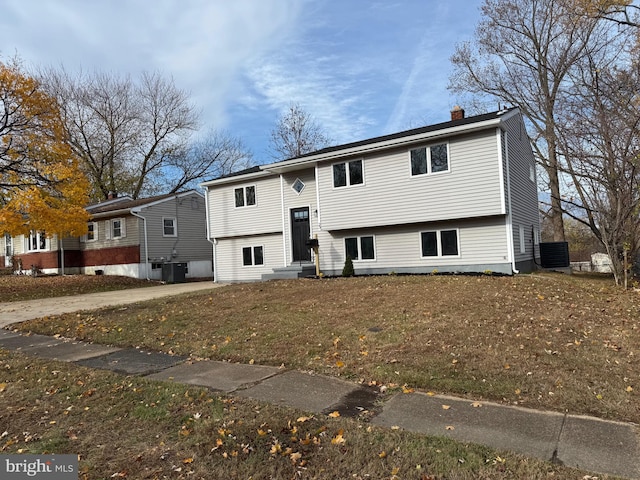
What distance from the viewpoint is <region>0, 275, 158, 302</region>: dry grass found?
1784 centimetres

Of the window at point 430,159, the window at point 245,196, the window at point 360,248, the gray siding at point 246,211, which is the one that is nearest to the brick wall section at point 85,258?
the gray siding at point 246,211

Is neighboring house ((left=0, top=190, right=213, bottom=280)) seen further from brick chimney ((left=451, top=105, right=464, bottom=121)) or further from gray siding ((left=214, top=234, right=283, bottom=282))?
brick chimney ((left=451, top=105, right=464, bottom=121))

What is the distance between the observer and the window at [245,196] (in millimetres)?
20734

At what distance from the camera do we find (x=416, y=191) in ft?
50.0

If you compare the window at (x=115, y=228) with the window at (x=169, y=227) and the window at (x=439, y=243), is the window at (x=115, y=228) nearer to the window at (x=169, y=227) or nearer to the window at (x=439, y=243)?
the window at (x=169, y=227)

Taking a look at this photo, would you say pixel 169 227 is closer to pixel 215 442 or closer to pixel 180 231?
pixel 180 231

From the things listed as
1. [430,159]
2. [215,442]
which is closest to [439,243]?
[430,159]

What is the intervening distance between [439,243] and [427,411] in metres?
11.5

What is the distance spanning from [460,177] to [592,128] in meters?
4.22

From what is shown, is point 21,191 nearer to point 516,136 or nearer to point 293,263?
point 293,263

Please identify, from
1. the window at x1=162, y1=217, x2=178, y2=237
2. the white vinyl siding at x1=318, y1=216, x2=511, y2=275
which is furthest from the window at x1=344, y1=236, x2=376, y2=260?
the window at x1=162, y1=217, x2=178, y2=237

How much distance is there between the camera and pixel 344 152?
53.8ft

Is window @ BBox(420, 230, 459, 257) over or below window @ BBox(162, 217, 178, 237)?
below

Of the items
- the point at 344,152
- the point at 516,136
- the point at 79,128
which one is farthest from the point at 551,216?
the point at 79,128
